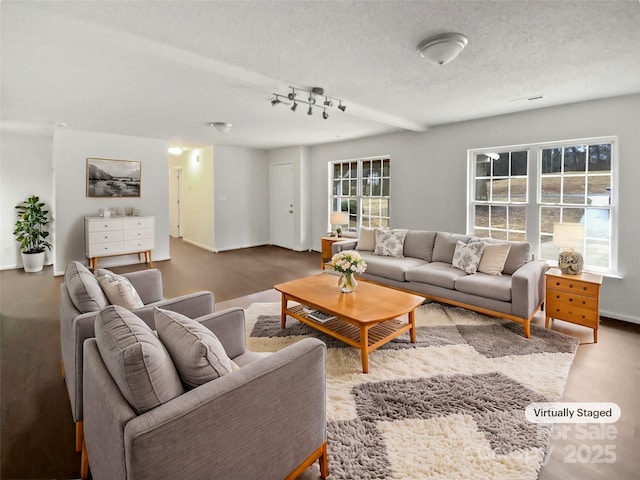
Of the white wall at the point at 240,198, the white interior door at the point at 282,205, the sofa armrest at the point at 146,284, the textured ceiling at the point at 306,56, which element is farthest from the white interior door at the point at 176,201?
the sofa armrest at the point at 146,284

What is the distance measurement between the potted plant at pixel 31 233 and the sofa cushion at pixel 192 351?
19.6 feet

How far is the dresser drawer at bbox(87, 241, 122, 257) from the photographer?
5.56 m

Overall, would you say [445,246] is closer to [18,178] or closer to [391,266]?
[391,266]

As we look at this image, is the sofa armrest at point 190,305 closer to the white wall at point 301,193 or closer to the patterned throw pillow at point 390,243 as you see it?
the patterned throw pillow at point 390,243

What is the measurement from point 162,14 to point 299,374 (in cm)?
216

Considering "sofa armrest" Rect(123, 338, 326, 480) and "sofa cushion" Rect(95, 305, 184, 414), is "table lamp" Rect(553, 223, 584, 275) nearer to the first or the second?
"sofa armrest" Rect(123, 338, 326, 480)

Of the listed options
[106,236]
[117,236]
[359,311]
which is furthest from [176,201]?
[359,311]

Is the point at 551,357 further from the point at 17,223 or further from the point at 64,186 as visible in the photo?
the point at 17,223

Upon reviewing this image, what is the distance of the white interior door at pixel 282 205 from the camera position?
7973 mm

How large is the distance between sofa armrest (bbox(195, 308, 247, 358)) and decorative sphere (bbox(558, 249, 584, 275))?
10.5 ft

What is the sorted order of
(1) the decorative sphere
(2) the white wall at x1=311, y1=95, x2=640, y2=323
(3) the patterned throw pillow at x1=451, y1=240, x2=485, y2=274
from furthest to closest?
1. (3) the patterned throw pillow at x1=451, y1=240, x2=485, y2=274
2. (2) the white wall at x1=311, y1=95, x2=640, y2=323
3. (1) the decorative sphere

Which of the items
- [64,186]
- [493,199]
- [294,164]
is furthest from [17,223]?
[493,199]

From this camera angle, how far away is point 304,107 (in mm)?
4207

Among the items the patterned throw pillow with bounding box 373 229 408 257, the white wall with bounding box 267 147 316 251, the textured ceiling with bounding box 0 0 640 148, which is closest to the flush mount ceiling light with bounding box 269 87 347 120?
the textured ceiling with bounding box 0 0 640 148
